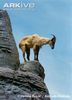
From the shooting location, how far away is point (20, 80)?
15.5 ft

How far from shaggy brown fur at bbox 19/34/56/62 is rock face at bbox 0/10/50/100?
3.8 inches

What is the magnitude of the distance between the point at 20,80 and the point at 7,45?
0.37m

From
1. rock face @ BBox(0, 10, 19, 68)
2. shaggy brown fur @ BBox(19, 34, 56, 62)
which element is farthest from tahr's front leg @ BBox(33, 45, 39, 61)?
rock face @ BBox(0, 10, 19, 68)

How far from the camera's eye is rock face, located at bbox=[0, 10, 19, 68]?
195 inches

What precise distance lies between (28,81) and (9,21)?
1.99 feet

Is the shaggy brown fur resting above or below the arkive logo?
below

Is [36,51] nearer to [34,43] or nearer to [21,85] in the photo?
[34,43]

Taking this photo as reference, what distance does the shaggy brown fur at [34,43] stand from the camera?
4.98 m

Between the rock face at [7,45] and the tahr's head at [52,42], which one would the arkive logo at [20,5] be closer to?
the rock face at [7,45]

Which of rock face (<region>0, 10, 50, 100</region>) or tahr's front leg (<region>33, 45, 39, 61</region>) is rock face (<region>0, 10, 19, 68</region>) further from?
tahr's front leg (<region>33, 45, 39, 61</region>)

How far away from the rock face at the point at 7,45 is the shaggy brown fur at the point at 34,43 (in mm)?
63

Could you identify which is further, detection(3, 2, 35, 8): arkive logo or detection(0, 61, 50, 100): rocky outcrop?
detection(3, 2, 35, 8): arkive logo

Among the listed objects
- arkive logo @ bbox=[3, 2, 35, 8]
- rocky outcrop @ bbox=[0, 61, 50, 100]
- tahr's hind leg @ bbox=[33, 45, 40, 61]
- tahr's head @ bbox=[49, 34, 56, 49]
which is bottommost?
rocky outcrop @ bbox=[0, 61, 50, 100]

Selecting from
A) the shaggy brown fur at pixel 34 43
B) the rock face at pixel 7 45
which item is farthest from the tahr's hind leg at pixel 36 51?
the rock face at pixel 7 45
